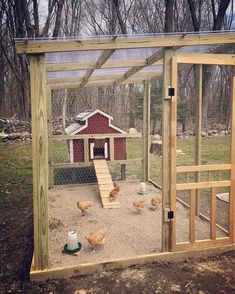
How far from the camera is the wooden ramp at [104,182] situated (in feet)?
17.1

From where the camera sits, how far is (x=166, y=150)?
323cm

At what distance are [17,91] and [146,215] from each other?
567 inches

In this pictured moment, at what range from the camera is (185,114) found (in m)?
3.95

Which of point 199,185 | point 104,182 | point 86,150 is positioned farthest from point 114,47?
point 86,150

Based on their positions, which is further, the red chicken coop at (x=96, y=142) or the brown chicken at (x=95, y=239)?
the red chicken coop at (x=96, y=142)

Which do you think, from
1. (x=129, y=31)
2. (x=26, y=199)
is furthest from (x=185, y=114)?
(x=129, y=31)

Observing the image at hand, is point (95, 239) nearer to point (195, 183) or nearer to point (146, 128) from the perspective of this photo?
point (195, 183)

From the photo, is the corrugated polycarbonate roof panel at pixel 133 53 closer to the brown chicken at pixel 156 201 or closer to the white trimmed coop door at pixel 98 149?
the brown chicken at pixel 156 201

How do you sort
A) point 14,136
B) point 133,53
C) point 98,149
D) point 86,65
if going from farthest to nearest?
point 14,136, point 98,149, point 86,65, point 133,53

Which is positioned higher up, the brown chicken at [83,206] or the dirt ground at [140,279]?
the brown chicken at [83,206]

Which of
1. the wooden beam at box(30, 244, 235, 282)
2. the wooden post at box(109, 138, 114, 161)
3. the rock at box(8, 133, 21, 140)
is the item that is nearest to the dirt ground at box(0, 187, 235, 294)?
the wooden beam at box(30, 244, 235, 282)

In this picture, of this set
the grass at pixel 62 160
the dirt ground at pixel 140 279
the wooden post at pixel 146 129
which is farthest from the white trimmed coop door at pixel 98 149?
the dirt ground at pixel 140 279

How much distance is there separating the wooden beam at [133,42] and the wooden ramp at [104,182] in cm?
294

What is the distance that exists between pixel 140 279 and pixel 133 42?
2.34m
